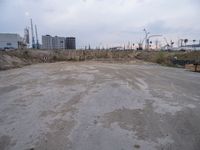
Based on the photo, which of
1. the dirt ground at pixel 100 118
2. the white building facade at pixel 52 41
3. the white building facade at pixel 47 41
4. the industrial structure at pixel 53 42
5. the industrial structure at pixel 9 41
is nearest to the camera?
the dirt ground at pixel 100 118

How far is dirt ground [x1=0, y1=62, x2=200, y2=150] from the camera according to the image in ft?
20.8

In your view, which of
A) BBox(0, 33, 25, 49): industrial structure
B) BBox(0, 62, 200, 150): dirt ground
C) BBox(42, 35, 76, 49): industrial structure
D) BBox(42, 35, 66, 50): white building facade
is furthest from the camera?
BBox(42, 35, 66, 50): white building facade

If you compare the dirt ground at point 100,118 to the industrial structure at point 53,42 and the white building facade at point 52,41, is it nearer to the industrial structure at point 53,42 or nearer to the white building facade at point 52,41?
the industrial structure at point 53,42

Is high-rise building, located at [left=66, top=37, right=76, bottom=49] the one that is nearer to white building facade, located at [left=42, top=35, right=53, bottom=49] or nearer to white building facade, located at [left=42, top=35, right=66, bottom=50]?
white building facade, located at [left=42, top=35, right=66, bottom=50]

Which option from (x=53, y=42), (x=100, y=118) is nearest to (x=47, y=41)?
(x=53, y=42)

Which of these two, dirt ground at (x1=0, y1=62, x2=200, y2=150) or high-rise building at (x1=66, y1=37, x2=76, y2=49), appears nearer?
dirt ground at (x1=0, y1=62, x2=200, y2=150)

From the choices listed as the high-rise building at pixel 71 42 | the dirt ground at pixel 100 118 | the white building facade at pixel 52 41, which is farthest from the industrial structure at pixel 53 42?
the dirt ground at pixel 100 118

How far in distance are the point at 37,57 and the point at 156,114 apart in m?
33.4

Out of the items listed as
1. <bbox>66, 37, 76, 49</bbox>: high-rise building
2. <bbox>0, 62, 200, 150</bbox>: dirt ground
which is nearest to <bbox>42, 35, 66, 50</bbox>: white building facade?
<bbox>66, 37, 76, 49</bbox>: high-rise building

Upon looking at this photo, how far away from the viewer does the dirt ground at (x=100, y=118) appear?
6.33 m

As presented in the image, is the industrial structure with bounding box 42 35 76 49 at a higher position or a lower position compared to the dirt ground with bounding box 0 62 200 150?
higher

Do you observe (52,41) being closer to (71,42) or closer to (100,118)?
(71,42)

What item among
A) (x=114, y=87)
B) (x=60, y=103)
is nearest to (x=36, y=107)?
(x=60, y=103)

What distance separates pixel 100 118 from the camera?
26.2ft
